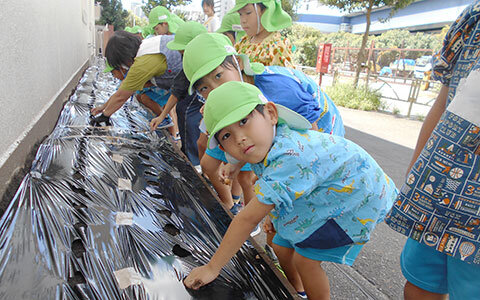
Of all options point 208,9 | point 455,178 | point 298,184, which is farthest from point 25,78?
point 208,9

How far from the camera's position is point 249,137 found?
1.16 metres

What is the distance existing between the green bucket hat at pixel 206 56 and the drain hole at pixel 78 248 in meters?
0.87

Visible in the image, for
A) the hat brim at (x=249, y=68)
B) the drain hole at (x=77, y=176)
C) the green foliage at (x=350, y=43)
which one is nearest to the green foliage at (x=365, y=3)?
the green foliage at (x=350, y=43)

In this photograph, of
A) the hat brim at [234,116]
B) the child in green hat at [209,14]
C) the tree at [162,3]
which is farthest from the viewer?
the tree at [162,3]

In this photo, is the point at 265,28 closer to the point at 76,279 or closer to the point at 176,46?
the point at 176,46

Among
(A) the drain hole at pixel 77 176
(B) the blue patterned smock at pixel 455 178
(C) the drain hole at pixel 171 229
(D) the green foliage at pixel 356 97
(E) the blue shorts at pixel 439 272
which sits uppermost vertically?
(B) the blue patterned smock at pixel 455 178

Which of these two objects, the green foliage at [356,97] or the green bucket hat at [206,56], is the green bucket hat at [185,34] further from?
the green foliage at [356,97]

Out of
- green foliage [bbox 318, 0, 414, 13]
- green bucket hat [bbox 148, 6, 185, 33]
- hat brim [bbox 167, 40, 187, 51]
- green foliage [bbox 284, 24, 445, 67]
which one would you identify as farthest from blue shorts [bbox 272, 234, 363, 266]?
green foliage [bbox 284, 24, 445, 67]

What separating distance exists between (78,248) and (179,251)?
38 cm

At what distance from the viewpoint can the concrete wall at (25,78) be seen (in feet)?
5.86

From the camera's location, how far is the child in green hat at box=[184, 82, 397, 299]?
112 centimetres

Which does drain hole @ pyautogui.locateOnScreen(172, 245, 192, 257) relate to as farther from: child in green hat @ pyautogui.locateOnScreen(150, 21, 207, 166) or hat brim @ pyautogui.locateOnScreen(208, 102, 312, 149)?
child in green hat @ pyautogui.locateOnScreen(150, 21, 207, 166)

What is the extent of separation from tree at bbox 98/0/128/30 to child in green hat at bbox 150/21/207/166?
963 inches

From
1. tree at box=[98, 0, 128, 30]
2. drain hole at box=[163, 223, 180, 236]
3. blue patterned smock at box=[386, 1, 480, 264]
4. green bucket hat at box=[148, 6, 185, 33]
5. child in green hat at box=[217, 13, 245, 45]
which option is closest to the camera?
blue patterned smock at box=[386, 1, 480, 264]
